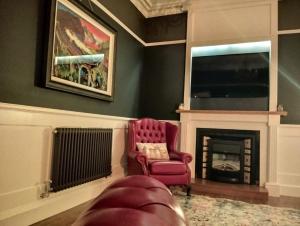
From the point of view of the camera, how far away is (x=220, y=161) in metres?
4.14

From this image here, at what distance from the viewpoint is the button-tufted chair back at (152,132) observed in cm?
374

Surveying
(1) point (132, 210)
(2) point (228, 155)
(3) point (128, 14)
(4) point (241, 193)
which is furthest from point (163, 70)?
(1) point (132, 210)

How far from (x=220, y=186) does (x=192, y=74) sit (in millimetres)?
2015

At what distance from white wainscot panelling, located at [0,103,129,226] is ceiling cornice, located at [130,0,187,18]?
2679 millimetres

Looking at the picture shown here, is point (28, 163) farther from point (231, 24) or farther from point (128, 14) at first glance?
point (231, 24)

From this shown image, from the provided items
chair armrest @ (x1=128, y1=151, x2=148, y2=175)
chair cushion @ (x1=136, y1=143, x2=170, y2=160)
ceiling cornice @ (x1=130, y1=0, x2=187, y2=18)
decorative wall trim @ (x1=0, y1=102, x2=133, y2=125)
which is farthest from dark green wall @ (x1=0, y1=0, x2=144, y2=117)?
ceiling cornice @ (x1=130, y1=0, x2=187, y2=18)

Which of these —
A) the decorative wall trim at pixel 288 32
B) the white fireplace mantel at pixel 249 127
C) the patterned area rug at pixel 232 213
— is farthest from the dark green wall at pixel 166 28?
the patterned area rug at pixel 232 213

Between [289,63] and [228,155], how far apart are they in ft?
5.81

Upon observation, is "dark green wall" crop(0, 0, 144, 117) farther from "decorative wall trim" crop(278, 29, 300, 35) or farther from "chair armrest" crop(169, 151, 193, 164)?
"decorative wall trim" crop(278, 29, 300, 35)

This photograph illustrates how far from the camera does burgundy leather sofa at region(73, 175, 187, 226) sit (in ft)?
2.14

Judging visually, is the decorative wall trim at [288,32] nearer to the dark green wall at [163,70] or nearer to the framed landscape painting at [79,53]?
the dark green wall at [163,70]

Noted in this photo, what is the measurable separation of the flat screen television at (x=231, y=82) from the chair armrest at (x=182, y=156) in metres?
1.08

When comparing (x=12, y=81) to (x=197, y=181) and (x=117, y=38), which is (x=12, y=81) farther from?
(x=197, y=181)

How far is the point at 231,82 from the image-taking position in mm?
4297
